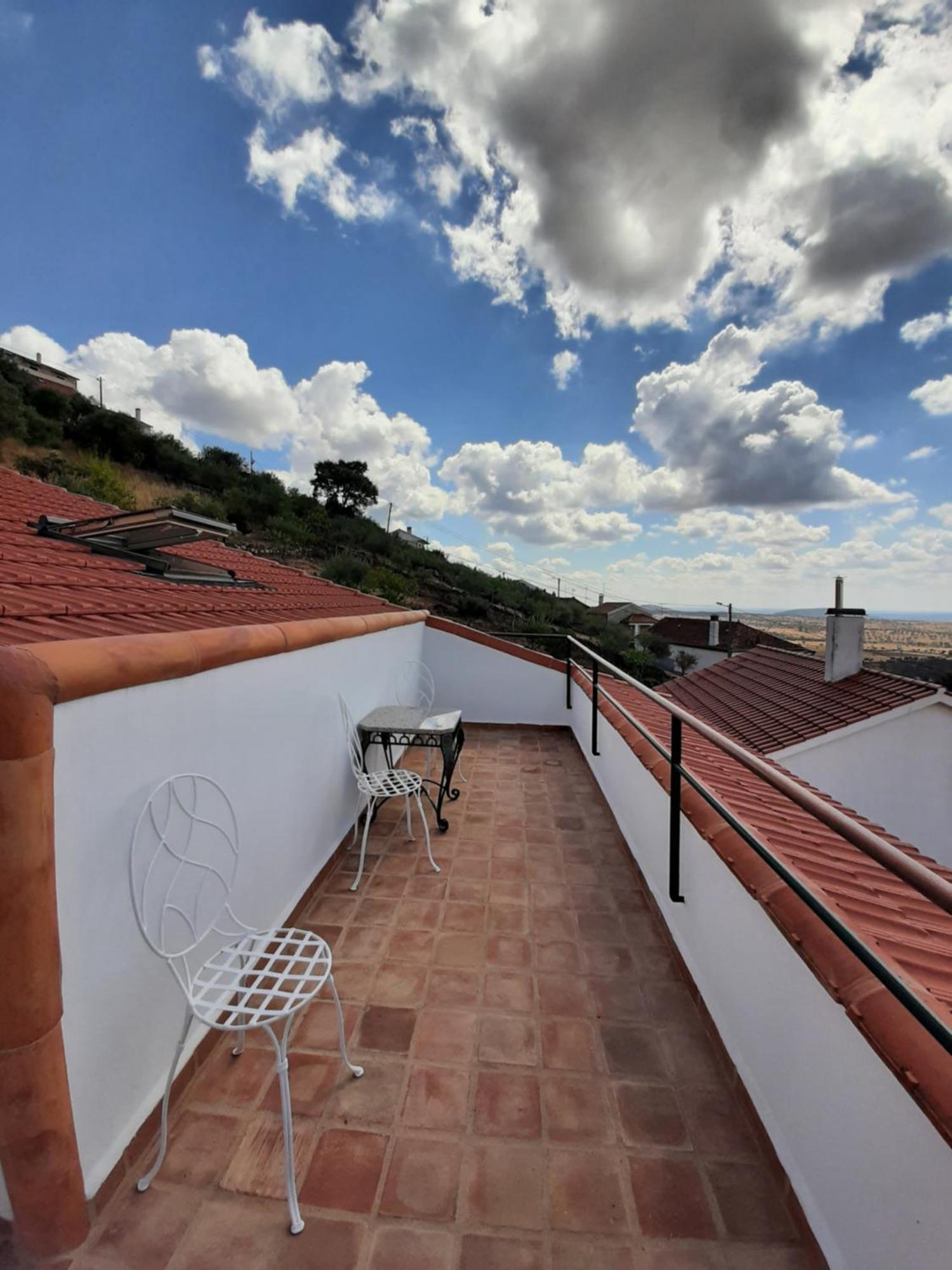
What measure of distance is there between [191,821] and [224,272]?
10.5 metres

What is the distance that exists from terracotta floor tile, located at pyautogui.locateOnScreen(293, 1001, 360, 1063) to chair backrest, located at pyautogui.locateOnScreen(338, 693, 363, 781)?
1.32 meters

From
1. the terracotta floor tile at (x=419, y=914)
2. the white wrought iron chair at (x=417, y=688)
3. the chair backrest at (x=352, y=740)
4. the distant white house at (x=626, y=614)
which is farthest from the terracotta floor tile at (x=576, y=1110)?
the distant white house at (x=626, y=614)

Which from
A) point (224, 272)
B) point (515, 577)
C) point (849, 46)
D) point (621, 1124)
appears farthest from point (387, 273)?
point (515, 577)

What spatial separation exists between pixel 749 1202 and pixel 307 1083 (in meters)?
1.29

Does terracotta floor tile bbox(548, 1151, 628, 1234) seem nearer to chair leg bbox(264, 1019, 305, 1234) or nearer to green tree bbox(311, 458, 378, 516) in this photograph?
chair leg bbox(264, 1019, 305, 1234)

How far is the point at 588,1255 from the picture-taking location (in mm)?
1239

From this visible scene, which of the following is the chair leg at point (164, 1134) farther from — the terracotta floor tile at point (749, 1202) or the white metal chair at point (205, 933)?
the terracotta floor tile at point (749, 1202)

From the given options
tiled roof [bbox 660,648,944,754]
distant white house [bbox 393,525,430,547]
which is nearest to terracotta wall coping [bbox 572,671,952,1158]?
tiled roof [bbox 660,648,944,754]

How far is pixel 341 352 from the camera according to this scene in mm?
13617

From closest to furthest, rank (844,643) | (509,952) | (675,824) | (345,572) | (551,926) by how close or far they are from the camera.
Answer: (675,824) → (509,952) → (551,926) → (844,643) → (345,572)

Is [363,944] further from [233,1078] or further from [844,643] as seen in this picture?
[844,643]

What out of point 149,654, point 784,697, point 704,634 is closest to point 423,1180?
point 149,654

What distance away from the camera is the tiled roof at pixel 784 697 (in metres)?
7.34

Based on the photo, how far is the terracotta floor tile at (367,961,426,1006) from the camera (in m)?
2.05
